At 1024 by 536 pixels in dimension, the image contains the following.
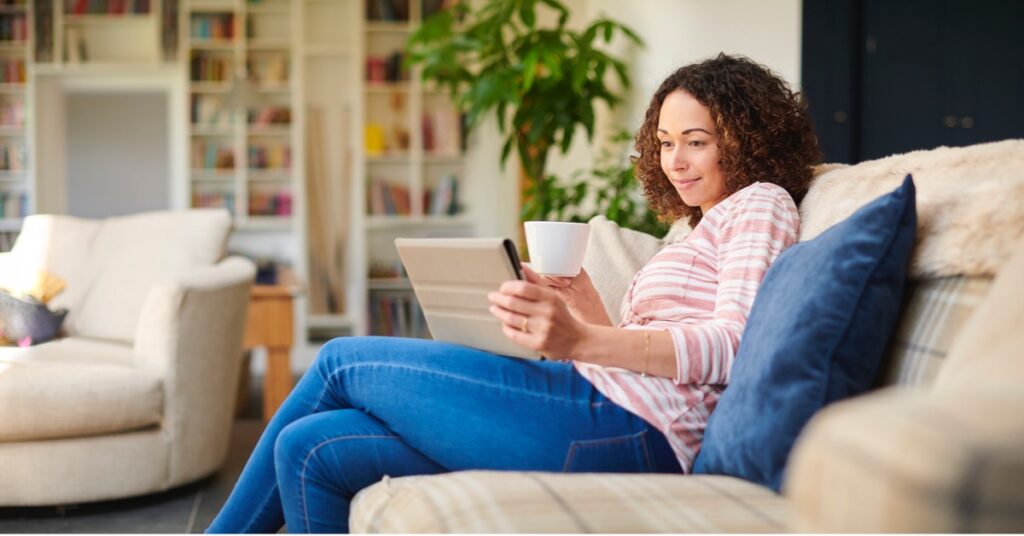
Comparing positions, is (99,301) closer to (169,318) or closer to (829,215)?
(169,318)

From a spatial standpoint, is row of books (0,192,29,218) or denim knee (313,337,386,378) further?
row of books (0,192,29,218)

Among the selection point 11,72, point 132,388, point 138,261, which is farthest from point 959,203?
point 11,72

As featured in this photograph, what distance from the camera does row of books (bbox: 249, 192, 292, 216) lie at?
672cm

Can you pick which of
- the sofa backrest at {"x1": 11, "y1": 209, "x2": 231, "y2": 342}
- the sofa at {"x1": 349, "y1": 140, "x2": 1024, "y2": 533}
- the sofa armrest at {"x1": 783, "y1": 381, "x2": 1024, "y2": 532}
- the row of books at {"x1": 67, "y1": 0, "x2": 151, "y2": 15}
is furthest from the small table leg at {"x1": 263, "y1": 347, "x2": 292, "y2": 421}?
the sofa armrest at {"x1": 783, "y1": 381, "x2": 1024, "y2": 532}

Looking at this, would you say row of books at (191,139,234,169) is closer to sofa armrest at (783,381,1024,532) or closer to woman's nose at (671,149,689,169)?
woman's nose at (671,149,689,169)

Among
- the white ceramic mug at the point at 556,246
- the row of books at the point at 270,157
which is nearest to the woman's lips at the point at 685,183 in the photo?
the white ceramic mug at the point at 556,246

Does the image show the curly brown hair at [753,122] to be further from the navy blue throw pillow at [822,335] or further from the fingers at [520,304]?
the fingers at [520,304]

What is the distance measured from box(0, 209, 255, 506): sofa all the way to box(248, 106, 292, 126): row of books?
3.31 metres

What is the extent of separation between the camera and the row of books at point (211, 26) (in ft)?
21.8

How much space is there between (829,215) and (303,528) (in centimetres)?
91

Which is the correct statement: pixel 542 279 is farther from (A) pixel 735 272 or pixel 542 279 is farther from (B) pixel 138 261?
(B) pixel 138 261

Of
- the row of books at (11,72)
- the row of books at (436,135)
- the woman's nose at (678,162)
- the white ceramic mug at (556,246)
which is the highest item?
the row of books at (11,72)

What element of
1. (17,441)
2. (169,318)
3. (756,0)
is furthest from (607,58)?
(17,441)

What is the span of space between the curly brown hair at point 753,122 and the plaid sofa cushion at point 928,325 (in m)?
0.46
